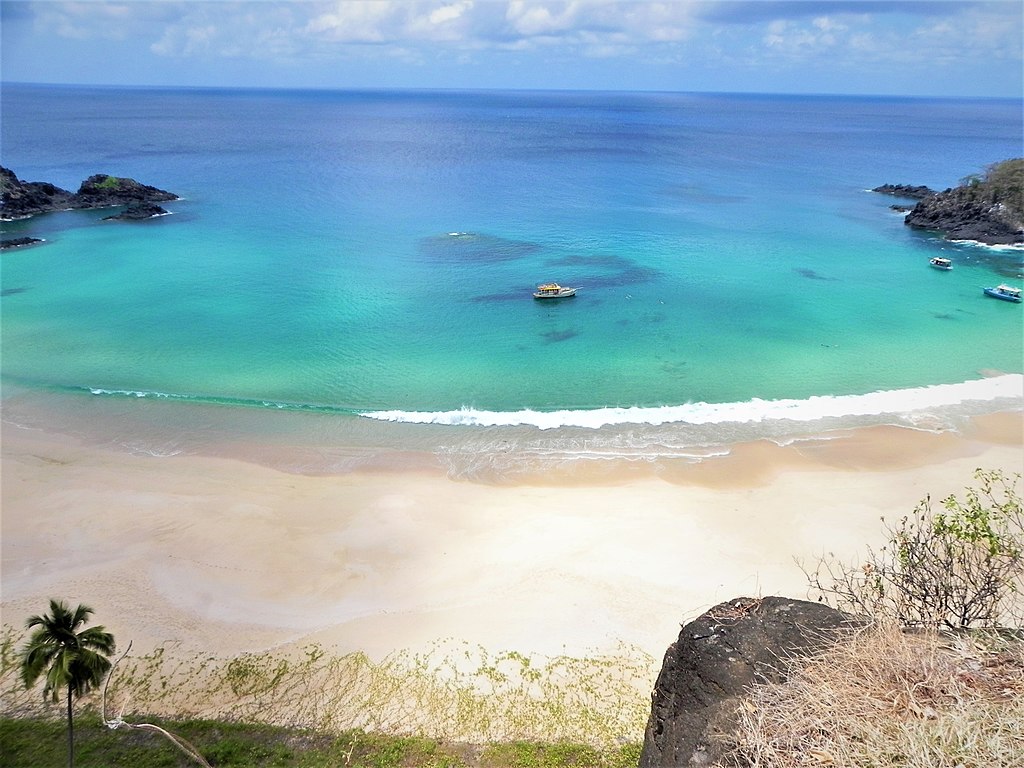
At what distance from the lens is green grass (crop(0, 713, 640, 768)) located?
12719 mm

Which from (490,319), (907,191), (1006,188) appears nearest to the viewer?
(490,319)

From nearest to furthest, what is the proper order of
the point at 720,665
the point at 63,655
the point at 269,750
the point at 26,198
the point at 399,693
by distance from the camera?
the point at 720,665
the point at 63,655
the point at 269,750
the point at 399,693
the point at 26,198

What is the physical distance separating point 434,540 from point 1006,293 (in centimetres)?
4288

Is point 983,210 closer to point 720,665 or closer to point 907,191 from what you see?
point 907,191

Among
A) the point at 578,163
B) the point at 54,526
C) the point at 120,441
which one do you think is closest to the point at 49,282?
the point at 120,441

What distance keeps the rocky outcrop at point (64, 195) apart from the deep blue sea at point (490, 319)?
8.79ft

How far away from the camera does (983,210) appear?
58531 mm

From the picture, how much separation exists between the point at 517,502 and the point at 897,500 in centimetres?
1359

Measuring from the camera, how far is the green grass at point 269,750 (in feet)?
41.7

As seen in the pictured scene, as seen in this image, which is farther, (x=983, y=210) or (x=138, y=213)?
(x=138, y=213)

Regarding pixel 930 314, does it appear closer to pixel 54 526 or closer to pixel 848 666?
pixel 848 666

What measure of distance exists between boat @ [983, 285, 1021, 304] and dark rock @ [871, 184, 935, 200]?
38.4 m

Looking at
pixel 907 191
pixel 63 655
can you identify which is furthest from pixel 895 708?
pixel 907 191

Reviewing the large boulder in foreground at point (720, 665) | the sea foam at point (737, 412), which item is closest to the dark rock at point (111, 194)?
the sea foam at point (737, 412)
